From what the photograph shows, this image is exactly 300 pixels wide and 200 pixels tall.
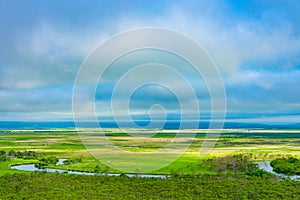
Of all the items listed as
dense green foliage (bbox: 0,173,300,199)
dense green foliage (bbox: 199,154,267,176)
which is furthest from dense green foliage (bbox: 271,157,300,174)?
dense green foliage (bbox: 0,173,300,199)

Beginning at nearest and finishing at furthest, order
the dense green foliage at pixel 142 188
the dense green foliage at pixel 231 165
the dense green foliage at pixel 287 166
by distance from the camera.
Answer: the dense green foliage at pixel 142 188, the dense green foliage at pixel 231 165, the dense green foliage at pixel 287 166

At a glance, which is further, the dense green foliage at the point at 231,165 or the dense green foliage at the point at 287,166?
the dense green foliage at the point at 287,166

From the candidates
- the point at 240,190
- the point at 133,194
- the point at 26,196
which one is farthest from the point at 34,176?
the point at 240,190

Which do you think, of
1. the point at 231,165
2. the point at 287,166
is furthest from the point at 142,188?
the point at 287,166

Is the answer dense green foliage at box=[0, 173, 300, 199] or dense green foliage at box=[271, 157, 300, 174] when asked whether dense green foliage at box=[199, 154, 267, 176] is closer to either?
dense green foliage at box=[271, 157, 300, 174]

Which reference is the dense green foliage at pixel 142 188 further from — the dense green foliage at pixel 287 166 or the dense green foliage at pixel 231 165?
the dense green foliage at pixel 287 166

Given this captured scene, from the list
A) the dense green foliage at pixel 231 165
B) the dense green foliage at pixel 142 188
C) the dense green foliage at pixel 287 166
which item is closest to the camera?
the dense green foliage at pixel 142 188

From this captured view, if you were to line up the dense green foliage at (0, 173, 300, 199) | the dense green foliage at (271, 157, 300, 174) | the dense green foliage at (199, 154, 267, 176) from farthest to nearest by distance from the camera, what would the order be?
the dense green foliage at (271, 157, 300, 174)
the dense green foliage at (199, 154, 267, 176)
the dense green foliage at (0, 173, 300, 199)

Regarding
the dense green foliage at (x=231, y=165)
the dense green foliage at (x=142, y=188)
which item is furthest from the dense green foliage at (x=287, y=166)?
the dense green foliage at (x=142, y=188)
